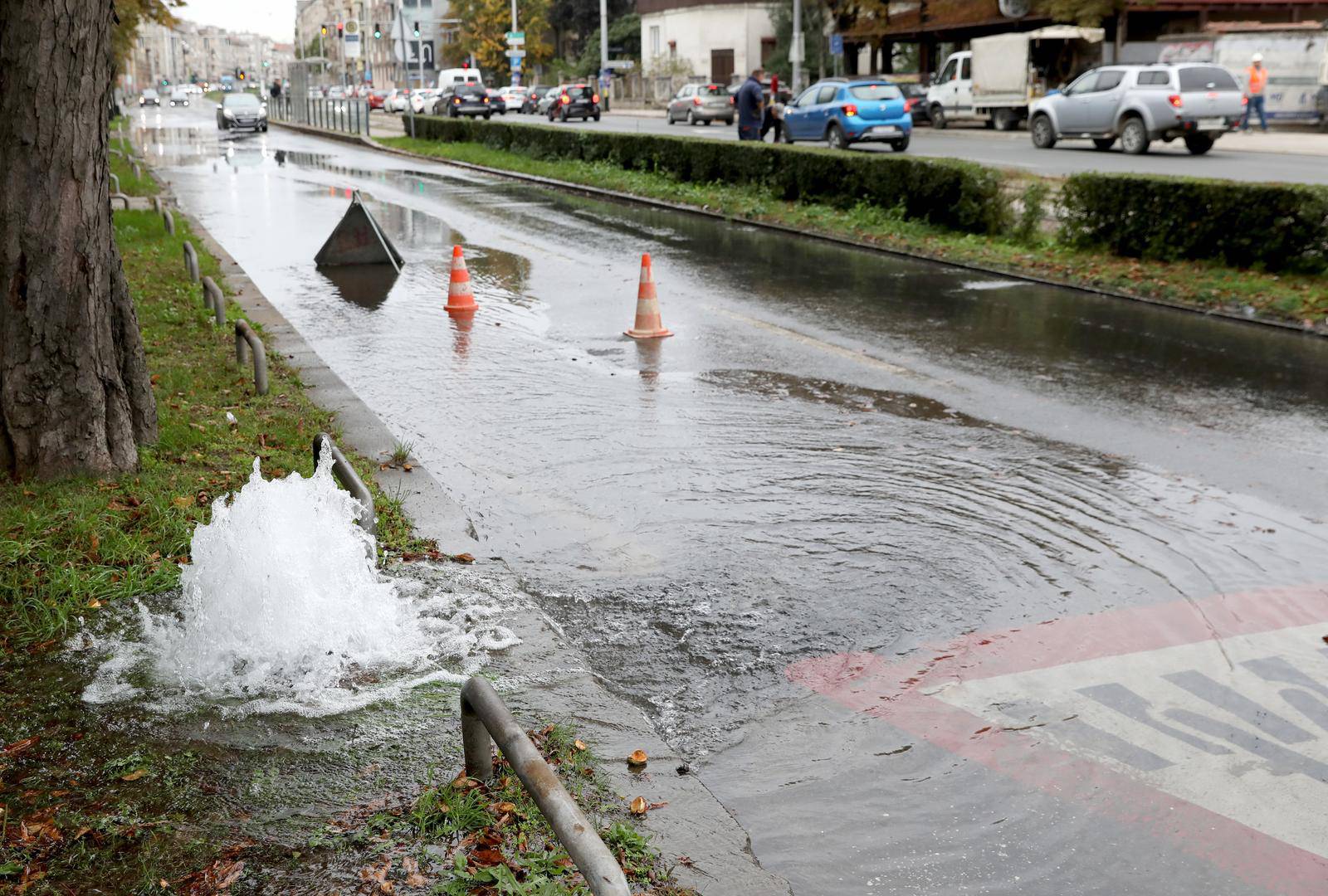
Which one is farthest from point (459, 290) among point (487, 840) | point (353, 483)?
point (487, 840)

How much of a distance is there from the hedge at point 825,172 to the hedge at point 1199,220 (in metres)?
1.73

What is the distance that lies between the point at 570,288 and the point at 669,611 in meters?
9.48

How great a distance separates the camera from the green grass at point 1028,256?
41.4 ft

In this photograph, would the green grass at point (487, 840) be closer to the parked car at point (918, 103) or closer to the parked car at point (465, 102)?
the parked car at point (918, 103)

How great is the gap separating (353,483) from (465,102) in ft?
180

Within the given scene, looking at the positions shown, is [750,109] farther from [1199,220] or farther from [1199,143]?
[1199,220]

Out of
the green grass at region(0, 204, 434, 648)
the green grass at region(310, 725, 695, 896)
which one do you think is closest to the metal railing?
the green grass at region(310, 725, 695, 896)

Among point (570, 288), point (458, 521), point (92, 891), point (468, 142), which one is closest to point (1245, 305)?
point (570, 288)

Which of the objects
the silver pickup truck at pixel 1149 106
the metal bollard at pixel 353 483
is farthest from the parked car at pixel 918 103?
the metal bollard at pixel 353 483

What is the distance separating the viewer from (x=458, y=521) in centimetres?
647

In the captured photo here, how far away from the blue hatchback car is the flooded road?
55.2ft

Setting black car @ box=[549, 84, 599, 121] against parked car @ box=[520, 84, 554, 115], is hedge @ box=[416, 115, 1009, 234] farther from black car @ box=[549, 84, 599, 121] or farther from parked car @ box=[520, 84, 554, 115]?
parked car @ box=[520, 84, 554, 115]

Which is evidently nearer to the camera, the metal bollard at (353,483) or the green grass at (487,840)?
the green grass at (487,840)

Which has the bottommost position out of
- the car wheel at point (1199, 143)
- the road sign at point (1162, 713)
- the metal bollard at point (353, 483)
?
the road sign at point (1162, 713)
